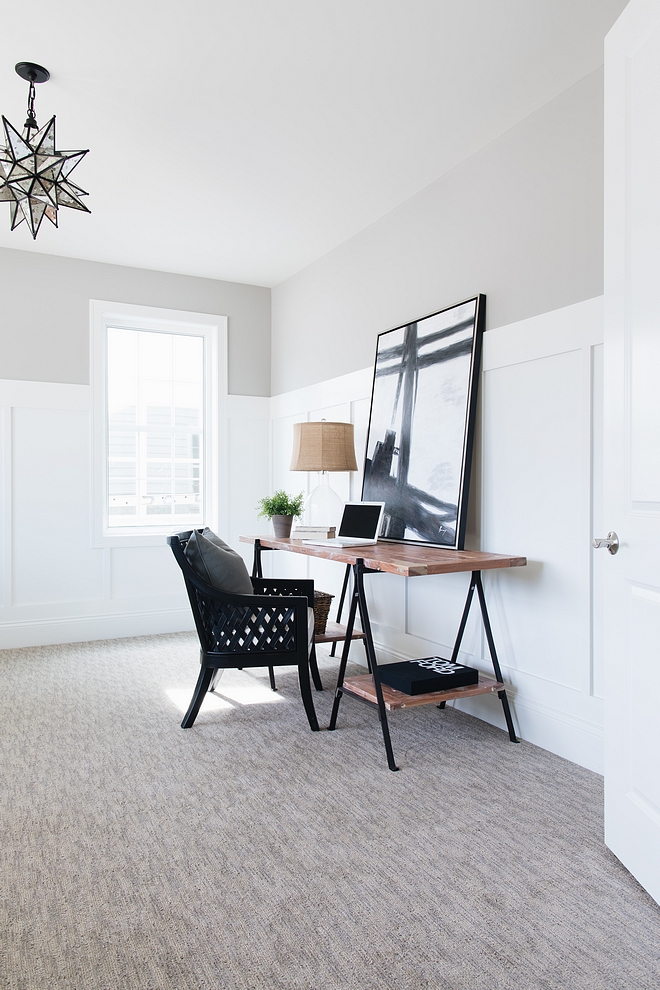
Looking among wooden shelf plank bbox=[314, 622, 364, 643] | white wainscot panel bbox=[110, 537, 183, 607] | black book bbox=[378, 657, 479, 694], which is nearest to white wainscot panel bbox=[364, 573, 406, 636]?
wooden shelf plank bbox=[314, 622, 364, 643]

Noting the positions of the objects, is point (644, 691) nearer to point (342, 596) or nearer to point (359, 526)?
point (359, 526)

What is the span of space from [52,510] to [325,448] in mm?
2160

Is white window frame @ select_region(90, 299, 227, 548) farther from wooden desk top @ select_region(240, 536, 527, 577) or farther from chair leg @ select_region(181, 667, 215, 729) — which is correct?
chair leg @ select_region(181, 667, 215, 729)

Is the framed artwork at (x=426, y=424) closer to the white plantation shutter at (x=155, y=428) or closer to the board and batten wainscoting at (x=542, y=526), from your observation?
the board and batten wainscoting at (x=542, y=526)

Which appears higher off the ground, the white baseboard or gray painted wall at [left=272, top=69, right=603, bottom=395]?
gray painted wall at [left=272, top=69, right=603, bottom=395]

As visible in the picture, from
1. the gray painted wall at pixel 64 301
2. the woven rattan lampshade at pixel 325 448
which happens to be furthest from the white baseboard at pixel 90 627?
the woven rattan lampshade at pixel 325 448

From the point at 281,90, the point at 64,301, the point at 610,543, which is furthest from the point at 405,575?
the point at 64,301

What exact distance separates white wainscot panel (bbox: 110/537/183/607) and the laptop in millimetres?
1898

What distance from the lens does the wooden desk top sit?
8.14 ft

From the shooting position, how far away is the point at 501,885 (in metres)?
1.77

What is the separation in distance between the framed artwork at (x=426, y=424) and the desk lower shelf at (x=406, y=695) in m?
0.65

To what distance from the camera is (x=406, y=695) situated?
8.64ft

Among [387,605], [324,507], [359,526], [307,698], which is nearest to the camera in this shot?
[307,698]

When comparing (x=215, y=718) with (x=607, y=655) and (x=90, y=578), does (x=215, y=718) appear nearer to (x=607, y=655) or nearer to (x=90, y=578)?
(x=607, y=655)
